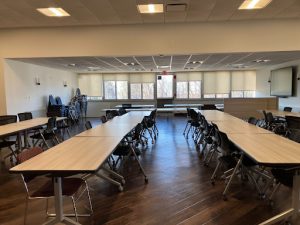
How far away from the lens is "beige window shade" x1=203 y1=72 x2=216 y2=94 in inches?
567

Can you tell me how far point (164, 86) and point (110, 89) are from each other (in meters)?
3.25

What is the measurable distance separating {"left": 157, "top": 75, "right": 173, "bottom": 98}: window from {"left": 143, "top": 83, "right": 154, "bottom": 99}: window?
36cm

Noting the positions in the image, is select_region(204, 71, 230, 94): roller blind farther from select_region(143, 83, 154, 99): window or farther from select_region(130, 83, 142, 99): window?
select_region(130, 83, 142, 99): window

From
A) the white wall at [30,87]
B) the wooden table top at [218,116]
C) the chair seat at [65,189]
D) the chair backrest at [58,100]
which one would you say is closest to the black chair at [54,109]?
the white wall at [30,87]

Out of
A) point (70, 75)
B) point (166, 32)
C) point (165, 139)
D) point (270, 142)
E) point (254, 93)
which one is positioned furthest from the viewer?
point (254, 93)

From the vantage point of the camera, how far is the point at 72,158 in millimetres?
2461

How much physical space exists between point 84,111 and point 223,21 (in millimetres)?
9386

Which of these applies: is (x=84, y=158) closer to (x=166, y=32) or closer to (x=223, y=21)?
(x=166, y=32)

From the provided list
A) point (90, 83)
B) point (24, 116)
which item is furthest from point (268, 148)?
point (90, 83)

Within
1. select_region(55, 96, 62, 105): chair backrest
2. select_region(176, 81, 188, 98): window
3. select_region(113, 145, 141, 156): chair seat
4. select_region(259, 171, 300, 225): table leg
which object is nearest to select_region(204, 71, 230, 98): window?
select_region(176, 81, 188, 98): window

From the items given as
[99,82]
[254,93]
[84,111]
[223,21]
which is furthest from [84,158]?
[254,93]

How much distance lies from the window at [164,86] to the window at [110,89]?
2.68m

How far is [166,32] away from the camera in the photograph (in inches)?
261

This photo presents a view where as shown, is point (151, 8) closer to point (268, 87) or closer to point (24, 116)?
point (24, 116)
